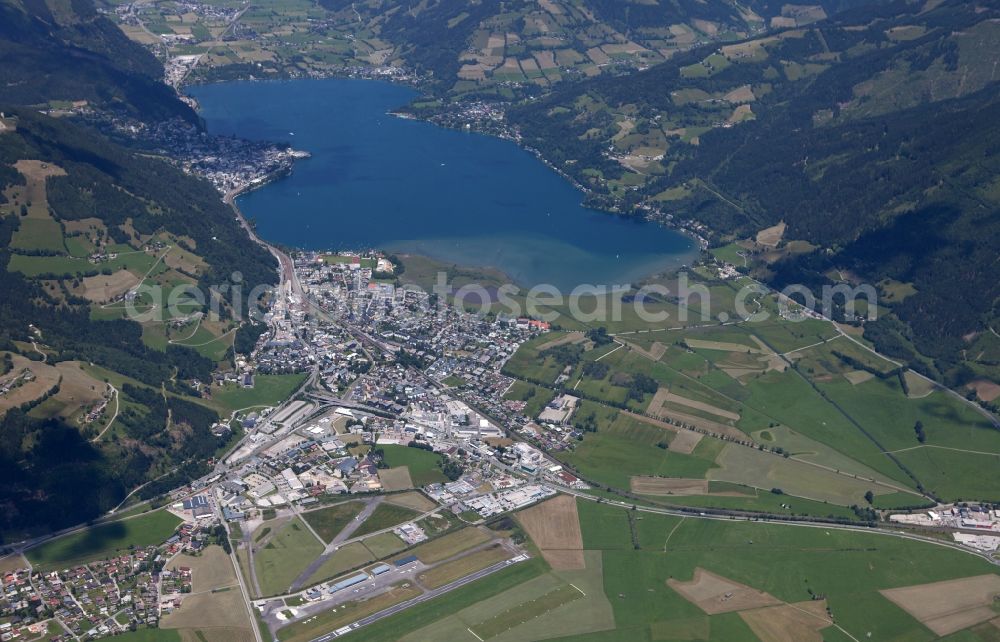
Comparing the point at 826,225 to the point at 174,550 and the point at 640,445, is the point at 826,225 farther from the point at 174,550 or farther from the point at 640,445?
the point at 174,550

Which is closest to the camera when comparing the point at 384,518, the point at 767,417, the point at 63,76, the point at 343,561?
the point at 343,561

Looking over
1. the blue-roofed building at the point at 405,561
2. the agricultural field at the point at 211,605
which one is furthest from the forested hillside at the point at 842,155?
the agricultural field at the point at 211,605

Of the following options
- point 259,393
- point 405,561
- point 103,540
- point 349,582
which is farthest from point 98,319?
point 405,561

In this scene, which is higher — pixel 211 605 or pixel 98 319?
pixel 98 319

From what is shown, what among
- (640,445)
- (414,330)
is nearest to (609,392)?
(640,445)

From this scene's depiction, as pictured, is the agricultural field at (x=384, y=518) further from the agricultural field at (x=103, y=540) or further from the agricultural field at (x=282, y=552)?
the agricultural field at (x=103, y=540)

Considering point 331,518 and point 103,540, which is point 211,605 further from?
point 331,518

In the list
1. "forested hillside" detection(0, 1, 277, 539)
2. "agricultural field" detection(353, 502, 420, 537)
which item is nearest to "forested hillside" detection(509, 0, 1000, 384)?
"agricultural field" detection(353, 502, 420, 537)

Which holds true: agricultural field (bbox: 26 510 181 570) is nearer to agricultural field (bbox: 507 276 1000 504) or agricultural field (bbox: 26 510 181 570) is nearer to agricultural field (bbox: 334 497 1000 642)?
agricultural field (bbox: 334 497 1000 642)
